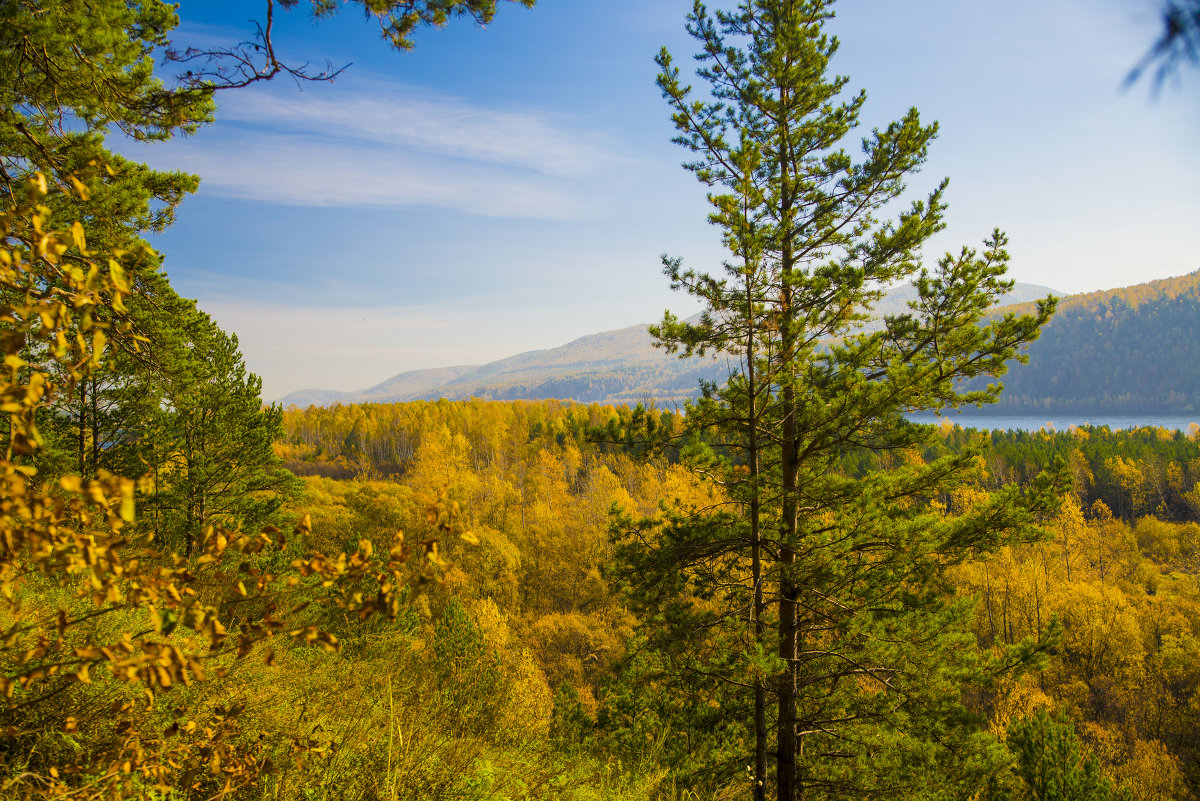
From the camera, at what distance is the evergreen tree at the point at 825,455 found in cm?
577

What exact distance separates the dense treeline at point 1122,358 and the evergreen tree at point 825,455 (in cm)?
18458

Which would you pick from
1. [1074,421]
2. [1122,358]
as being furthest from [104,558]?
[1122,358]

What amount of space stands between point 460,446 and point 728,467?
141ft

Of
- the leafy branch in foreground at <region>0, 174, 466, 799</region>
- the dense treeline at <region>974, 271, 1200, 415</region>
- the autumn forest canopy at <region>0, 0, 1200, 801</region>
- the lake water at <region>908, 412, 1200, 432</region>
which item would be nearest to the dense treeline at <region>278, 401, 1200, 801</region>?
the autumn forest canopy at <region>0, 0, 1200, 801</region>

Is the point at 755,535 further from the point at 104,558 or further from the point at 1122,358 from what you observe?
the point at 1122,358

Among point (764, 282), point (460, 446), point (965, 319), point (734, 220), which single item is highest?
point (734, 220)

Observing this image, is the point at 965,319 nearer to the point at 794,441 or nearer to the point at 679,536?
the point at 794,441

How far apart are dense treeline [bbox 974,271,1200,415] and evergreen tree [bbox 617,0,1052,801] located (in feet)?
606

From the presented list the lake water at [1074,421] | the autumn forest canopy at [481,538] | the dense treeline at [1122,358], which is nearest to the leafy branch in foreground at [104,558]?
the autumn forest canopy at [481,538]

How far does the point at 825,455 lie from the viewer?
7000mm

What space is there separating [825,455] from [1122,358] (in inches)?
8557

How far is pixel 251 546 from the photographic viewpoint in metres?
1.63

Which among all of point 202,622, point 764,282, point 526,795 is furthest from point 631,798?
point 764,282

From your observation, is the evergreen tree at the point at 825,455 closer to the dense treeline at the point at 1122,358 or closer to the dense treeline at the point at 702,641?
the dense treeline at the point at 702,641
